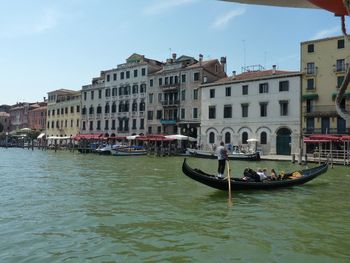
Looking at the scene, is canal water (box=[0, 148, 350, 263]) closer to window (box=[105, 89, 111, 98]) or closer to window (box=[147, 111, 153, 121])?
window (box=[147, 111, 153, 121])

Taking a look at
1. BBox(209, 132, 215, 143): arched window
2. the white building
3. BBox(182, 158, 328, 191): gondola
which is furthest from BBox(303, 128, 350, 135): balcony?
BBox(182, 158, 328, 191): gondola

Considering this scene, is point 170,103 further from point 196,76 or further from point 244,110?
point 244,110

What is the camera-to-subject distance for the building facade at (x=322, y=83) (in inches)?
1313

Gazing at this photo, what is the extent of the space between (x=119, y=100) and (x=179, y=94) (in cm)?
1102

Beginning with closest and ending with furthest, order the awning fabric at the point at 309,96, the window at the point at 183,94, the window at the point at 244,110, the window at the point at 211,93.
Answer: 1. the awning fabric at the point at 309,96
2. the window at the point at 244,110
3. the window at the point at 211,93
4. the window at the point at 183,94

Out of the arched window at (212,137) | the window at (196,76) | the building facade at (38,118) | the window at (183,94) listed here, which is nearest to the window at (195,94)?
the window at (196,76)

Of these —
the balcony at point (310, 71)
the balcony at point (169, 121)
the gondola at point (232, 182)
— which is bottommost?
the gondola at point (232, 182)

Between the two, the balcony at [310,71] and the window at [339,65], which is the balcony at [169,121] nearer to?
the balcony at [310,71]

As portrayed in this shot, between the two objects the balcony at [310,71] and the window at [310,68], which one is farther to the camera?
the window at [310,68]

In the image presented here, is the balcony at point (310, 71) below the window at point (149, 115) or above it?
above

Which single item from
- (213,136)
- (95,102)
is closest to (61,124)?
(95,102)

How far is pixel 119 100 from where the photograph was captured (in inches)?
2096

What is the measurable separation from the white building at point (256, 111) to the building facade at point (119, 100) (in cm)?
1047

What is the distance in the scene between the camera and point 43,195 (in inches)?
491
